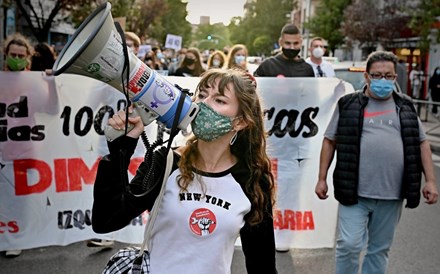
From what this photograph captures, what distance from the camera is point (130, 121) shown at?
7.15 ft

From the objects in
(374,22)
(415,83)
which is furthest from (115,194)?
(374,22)

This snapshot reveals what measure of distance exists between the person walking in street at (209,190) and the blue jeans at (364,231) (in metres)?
1.70

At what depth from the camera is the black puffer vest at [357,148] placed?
13.5 ft

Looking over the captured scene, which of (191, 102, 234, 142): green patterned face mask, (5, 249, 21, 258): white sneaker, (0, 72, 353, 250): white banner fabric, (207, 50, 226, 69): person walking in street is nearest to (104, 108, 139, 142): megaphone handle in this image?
(191, 102, 234, 142): green patterned face mask

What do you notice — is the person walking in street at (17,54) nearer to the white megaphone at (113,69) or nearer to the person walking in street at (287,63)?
the person walking in street at (287,63)

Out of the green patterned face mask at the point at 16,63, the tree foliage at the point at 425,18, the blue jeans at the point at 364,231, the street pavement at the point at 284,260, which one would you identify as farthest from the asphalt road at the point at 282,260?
the tree foliage at the point at 425,18

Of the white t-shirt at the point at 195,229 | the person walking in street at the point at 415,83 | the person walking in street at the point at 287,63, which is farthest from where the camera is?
the person walking in street at the point at 415,83

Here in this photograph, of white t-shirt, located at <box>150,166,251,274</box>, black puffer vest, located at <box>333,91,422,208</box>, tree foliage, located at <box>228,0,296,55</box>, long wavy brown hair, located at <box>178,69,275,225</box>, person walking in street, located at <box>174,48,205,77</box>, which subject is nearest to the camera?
white t-shirt, located at <box>150,166,251,274</box>

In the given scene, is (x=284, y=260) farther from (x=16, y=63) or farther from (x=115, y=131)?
(x=115, y=131)

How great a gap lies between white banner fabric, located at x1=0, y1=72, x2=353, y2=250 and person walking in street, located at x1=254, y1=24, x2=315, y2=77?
2.35 feet

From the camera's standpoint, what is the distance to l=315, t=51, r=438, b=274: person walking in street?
4.12 meters

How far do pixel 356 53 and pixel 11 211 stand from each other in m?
43.3

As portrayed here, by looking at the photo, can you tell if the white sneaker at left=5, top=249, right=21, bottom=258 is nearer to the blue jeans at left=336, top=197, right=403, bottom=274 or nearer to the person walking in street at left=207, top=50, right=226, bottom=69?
the blue jeans at left=336, top=197, right=403, bottom=274

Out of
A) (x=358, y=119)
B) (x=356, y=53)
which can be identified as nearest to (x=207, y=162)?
(x=358, y=119)
